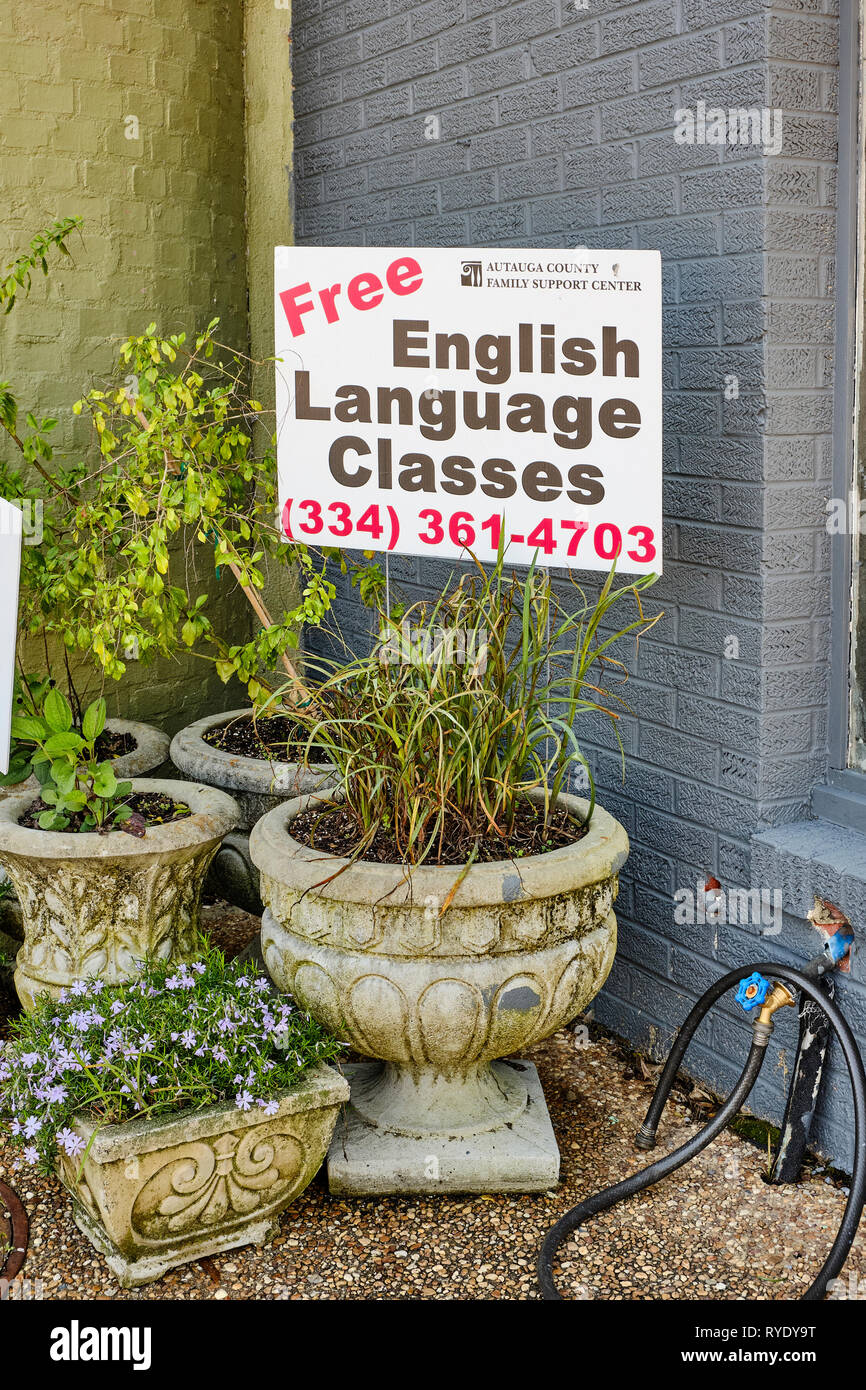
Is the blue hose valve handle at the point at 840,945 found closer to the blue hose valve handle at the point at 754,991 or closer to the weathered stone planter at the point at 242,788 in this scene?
the blue hose valve handle at the point at 754,991

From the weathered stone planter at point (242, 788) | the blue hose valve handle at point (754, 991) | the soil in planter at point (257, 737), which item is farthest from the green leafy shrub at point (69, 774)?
the blue hose valve handle at point (754, 991)

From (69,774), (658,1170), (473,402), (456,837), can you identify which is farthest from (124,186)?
(658,1170)

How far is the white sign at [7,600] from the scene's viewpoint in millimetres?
2562

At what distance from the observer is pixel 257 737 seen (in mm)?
3631

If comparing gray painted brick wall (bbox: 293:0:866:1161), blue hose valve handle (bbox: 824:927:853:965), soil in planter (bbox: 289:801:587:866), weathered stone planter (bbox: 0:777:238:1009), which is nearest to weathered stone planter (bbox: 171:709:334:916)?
weathered stone planter (bbox: 0:777:238:1009)

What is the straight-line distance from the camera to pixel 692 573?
2869 millimetres

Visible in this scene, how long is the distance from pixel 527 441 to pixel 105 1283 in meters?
1.84

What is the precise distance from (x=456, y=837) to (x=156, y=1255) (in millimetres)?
930

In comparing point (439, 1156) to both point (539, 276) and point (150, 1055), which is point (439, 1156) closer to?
point (150, 1055)

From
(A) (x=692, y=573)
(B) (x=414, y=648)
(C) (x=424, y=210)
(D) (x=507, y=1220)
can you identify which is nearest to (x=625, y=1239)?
(D) (x=507, y=1220)

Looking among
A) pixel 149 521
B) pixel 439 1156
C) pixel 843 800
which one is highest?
pixel 149 521

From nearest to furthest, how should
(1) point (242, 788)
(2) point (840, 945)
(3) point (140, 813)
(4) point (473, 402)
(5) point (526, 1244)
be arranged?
(5) point (526, 1244)
(2) point (840, 945)
(4) point (473, 402)
(3) point (140, 813)
(1) point (242, 788)

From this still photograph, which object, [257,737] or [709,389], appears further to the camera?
[257,737]

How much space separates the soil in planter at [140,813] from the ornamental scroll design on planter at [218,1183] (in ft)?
2.80
